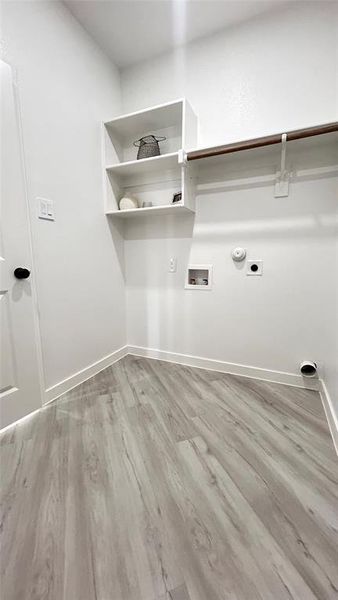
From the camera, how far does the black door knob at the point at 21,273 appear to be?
130 centimetres

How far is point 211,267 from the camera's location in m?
1.91

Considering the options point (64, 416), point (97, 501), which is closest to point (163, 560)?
point (97, 501)

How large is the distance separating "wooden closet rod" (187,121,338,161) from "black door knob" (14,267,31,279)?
125cm

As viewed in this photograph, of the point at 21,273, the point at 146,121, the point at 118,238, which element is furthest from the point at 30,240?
the point at 146,121

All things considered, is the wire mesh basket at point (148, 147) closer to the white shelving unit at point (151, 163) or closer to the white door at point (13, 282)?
the white shelving unit at point (151, 163)

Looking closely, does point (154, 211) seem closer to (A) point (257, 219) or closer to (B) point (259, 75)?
(A) point (257, 219)

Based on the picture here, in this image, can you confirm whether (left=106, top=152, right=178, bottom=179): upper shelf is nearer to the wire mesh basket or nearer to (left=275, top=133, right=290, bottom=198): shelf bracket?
the wire mesh basket

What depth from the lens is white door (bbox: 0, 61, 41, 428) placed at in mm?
1225

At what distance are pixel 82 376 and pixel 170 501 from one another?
111 cm

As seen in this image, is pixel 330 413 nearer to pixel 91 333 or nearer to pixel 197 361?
pixel 197 361

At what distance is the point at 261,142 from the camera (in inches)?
55.6

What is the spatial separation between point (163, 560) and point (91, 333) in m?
1.40

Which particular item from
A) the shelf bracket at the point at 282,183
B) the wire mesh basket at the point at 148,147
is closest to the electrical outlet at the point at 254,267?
the shelf bracket at the point at 282,183

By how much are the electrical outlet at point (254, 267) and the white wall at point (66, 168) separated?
1.13 metres
